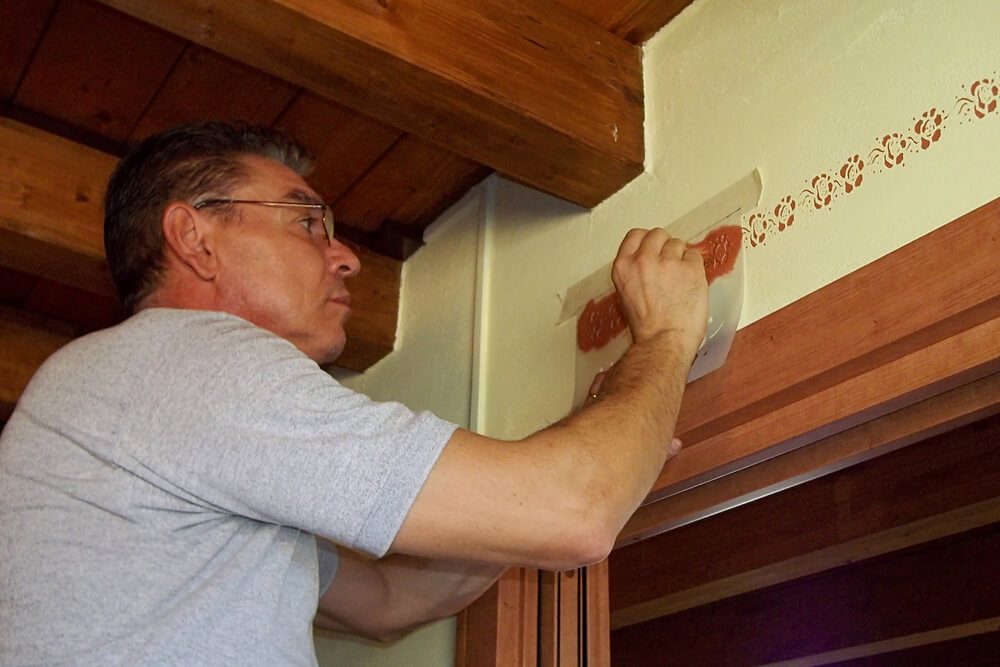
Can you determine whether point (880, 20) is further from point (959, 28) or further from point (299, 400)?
point (299, 400)

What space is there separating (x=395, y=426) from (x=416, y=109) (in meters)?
0.63

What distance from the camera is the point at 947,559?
9.96 feet

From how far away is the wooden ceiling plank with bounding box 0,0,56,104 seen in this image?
1.66 m

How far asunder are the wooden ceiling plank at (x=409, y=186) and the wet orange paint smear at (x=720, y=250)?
27.4 inches

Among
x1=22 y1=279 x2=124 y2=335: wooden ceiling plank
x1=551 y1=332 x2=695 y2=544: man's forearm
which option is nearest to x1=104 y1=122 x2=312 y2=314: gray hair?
x1=551 y1=332 x2=695 y2=544: man's forearm

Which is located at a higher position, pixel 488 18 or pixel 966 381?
A: pixel 488 18

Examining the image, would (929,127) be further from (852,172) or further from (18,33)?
(18,33)

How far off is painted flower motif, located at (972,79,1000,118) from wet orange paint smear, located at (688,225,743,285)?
1.07 feet

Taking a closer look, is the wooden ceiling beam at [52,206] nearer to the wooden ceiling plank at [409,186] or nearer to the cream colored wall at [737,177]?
the wooden ceiling plank at [409,186]

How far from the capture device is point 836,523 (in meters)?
2.91

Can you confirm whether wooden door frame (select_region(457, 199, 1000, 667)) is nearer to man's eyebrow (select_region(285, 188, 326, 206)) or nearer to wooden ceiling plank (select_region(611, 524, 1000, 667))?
man's eyebrow (select_region(285, 188, 326, 206))

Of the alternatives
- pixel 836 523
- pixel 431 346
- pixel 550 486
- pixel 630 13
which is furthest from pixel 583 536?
pixel 836 523

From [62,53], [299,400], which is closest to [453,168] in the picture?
[62,53]

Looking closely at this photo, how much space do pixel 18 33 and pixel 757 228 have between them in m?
1.17
